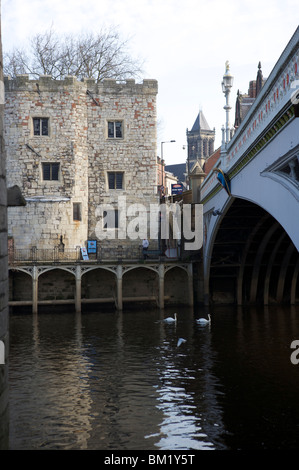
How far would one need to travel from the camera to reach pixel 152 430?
13.7 meters

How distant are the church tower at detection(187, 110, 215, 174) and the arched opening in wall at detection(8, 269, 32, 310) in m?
84.8

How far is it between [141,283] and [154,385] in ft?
68.1

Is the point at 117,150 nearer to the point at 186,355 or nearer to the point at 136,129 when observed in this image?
the point at 136,129

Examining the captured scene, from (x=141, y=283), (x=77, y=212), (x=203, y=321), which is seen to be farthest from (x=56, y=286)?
(x=203, y=321)

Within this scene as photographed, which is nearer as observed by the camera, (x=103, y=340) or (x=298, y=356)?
(x=298, y=356)

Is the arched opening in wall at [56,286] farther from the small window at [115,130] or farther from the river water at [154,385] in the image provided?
the small window at [115,130]

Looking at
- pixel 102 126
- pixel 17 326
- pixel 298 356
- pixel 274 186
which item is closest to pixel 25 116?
pixel 102 126

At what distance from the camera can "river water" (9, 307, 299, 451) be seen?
1318 cm

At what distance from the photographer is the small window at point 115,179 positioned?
40000 millimetres

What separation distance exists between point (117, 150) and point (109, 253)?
286 inches

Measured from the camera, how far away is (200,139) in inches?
4670

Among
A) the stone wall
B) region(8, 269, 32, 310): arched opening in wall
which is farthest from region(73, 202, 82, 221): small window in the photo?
the stone wall

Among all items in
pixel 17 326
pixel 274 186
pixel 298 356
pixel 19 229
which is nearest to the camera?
pixel 274 186

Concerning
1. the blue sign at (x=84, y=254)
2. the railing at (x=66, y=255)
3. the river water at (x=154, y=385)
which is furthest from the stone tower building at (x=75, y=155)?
the river water at (x=154, y=385)
